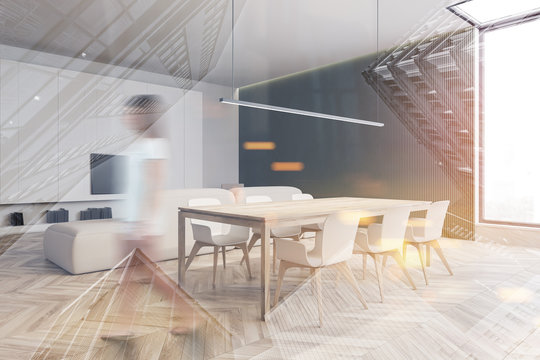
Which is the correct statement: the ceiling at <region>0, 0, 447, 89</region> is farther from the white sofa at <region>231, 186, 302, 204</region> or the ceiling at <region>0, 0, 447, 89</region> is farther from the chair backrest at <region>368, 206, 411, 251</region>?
the chair backrest at <region>368, 206, 411, 251</region>

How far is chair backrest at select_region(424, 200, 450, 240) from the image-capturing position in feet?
11.3

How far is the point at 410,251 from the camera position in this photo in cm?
488

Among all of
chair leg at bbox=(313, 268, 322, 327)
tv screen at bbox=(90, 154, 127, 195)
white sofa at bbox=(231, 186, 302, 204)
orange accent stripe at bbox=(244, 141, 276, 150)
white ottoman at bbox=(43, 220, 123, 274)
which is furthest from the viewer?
orange accent stripe at bbox=(244, 141, 276, 150)

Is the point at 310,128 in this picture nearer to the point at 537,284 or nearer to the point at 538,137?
the point at 538,137

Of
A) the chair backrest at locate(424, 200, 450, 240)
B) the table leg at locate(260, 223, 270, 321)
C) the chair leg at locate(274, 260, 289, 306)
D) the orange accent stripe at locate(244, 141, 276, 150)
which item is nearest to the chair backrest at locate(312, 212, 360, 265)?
the chair leg at locate(274, 260, 289, 306)

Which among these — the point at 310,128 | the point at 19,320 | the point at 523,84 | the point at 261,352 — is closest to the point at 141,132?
the point at 261,352

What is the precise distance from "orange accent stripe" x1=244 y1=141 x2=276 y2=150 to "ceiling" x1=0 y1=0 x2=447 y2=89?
76.7 inches

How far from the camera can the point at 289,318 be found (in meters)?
2.62

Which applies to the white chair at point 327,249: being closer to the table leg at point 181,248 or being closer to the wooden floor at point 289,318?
the wooden floor at point 289,318

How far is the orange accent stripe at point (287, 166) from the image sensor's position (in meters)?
8.23

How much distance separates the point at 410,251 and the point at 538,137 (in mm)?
2593

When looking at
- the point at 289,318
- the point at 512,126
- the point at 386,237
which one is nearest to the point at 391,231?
the point at 386,237

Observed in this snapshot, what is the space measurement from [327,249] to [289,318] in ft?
1.86

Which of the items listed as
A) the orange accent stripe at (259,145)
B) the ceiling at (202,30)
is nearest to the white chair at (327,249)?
→ the ceiling at (202,30)
